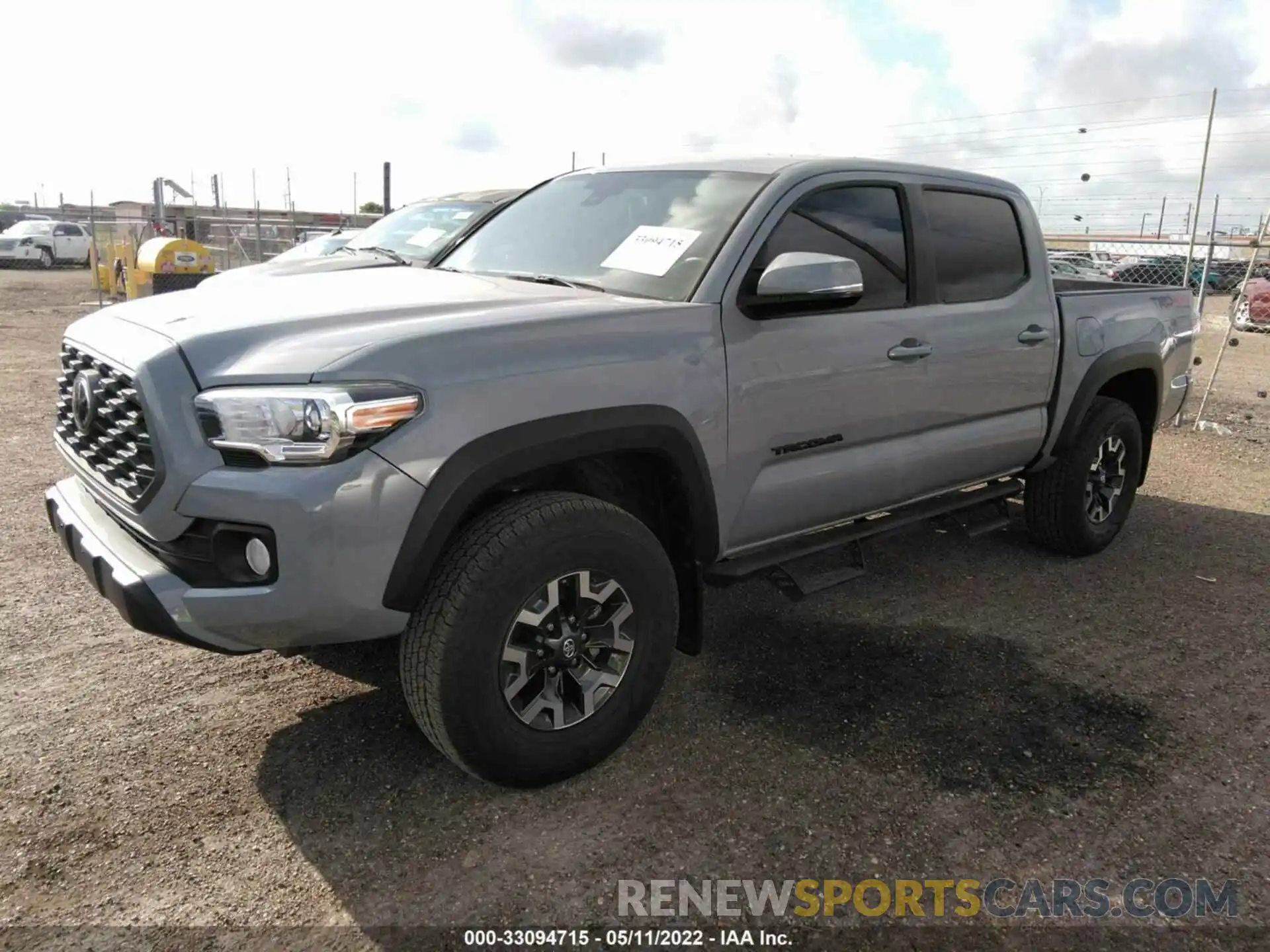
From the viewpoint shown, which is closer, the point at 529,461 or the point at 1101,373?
the point at 529,461

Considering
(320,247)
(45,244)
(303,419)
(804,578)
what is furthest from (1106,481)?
(45,244)

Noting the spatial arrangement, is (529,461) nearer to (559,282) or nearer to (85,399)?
(559,282)

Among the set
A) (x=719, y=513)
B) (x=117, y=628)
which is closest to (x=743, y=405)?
(x=719, y=513)

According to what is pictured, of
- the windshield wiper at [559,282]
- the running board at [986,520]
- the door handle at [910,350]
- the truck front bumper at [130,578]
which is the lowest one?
the running board at [986,520]

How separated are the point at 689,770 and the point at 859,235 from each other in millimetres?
2081

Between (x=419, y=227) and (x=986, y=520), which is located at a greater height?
(x=419, y=227)

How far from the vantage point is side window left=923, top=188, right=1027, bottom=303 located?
4039 mm

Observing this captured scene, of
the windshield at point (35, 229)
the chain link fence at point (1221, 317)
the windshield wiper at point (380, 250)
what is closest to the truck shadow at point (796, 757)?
the chain link fence at point (1221, 317)

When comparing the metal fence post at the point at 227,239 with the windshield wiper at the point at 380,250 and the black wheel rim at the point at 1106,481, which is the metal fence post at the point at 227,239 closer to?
the windshield wiper at the point at 380,250

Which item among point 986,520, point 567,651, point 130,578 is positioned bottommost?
point 986,520

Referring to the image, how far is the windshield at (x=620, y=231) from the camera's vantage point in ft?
10.9

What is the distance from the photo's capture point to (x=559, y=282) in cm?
346

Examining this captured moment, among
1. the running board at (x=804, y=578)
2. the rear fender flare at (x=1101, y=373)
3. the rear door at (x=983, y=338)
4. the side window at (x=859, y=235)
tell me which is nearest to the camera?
the side window at (x=859, y=235)

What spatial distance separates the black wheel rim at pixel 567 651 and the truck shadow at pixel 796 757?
0.29 m
